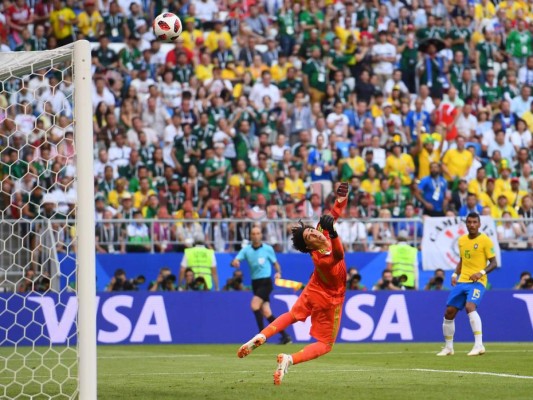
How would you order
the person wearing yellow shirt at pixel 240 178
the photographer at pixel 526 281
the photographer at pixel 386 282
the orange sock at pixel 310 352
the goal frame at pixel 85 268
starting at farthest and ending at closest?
the person wearing yellow shirt at pixel 240 178, the photographer at pixel 526 281, the photographer at pixel 386 282, the orange sock at pixel 310 352, the goal frame at pixel 85 268

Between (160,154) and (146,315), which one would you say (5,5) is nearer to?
(160,154)

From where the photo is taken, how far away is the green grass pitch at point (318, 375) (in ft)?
38.9

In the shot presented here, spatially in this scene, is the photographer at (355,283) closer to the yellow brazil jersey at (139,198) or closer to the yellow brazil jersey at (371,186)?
the yellow brazil jersey at (371,186)

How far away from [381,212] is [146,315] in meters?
5.71

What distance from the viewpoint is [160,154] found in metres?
25.1

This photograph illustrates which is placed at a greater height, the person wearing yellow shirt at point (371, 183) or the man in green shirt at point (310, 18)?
the man in green shirt at point (310, 18)

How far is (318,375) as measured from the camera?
47.3ft

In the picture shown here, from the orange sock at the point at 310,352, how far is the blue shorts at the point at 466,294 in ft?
19.0

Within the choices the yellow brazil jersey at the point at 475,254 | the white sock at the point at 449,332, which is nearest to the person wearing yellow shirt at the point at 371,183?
the yellow brazil jersey at the point at 475,254

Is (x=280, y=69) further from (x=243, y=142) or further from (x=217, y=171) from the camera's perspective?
(x=217, y=171)

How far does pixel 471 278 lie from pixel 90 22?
13.7 m

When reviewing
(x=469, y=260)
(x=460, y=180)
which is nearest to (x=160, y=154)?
(x=460, y=180)

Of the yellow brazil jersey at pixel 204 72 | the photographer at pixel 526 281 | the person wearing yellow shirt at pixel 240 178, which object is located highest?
the yellow brazil jersey at pixel 204 72

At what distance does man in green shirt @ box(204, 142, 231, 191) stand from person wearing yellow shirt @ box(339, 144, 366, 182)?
2.65 metres
